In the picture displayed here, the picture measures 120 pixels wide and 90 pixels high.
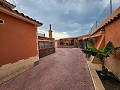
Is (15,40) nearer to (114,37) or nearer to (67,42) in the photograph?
(114,37)

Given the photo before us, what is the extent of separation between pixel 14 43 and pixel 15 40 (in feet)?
0.88

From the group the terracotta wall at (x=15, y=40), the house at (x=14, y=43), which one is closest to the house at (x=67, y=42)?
the terracotta wall at (x=15, y=40)

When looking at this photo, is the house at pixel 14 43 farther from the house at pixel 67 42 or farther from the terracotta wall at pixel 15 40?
the house at pixel 67 42

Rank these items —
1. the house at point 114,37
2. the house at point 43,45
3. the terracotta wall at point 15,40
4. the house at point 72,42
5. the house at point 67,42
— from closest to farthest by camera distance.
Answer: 1. the terracotta wall at point 15,40
2. the house at point 114,37
3. the house at point 43,45
4. the house at point 72,42
5. the house at point 67,42

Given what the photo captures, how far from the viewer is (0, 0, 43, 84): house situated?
21.1ft

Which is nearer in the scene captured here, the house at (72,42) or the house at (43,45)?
the house at (43,45)

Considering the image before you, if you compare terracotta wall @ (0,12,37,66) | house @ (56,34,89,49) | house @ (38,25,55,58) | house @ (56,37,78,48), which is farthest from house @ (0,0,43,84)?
house @ (56,37,78,48)

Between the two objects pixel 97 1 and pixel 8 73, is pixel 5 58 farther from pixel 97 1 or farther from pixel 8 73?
pixel 97 1

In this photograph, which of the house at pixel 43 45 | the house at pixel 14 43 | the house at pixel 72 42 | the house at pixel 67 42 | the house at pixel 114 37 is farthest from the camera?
the house at pixel 67 42

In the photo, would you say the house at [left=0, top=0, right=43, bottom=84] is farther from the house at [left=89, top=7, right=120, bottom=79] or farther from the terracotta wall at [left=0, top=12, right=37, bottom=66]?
the house at [left=89, top=7, right=120, bottom=79]

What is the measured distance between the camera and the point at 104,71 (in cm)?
764

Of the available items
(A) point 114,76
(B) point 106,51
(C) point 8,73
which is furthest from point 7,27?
(A) point 114,76

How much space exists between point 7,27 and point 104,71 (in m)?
8.10

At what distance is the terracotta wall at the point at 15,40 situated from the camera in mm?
6547
